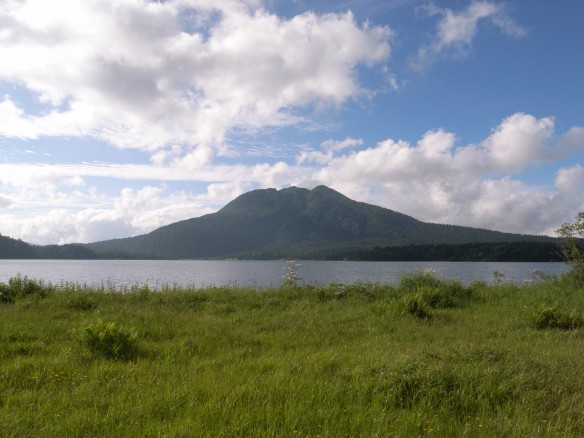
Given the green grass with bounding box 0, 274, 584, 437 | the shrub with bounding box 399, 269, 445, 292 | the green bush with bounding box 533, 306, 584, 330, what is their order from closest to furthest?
1. the green grass with bounding box 0, 274, 584, 437
2. the green bush with bounding box 533, 306, 584, 330
3. the shrub with bounding box 399, 269, 445, 292

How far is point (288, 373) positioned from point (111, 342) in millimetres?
3393

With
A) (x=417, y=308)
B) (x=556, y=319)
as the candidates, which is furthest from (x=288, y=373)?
(x=556, y=319)

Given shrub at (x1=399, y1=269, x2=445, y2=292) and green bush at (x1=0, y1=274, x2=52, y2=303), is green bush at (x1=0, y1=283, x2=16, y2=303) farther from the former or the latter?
shrub at (x1=399, y1=269, x2=445, y2=292)

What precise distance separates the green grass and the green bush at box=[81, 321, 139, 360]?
3 centimetres

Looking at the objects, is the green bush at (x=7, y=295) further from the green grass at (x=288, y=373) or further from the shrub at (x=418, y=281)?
the shrub at (x=418, y=281)

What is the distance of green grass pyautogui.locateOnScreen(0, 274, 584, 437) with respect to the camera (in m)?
4.46

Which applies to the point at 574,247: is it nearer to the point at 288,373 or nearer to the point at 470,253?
the point at 288,373

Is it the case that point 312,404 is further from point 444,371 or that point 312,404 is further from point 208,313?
point 208,313

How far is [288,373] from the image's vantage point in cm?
602

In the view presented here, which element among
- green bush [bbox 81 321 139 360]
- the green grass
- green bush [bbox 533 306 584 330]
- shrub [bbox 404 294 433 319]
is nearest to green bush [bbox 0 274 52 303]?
the green grass

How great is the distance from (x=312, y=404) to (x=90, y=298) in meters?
9.88

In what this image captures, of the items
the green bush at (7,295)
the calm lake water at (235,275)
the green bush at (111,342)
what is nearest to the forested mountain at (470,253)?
the calm lake water at (235,275)

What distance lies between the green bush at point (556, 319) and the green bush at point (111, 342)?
9.75 m

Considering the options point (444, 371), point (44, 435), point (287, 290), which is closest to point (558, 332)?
point (444, 371)
